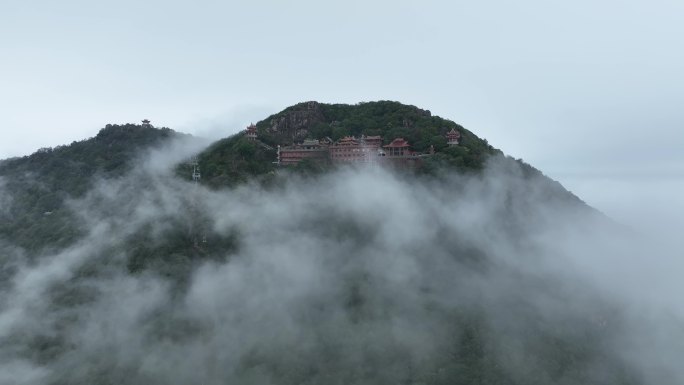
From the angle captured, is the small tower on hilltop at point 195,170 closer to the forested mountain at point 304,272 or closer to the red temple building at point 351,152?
the forested mountain at point 304,272

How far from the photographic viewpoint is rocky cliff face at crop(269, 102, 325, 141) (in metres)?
94.1

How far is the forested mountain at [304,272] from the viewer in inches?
2308

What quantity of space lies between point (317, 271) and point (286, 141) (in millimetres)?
27134

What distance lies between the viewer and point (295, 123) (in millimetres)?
95625

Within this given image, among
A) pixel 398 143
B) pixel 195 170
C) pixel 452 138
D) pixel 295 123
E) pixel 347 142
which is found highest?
pixel 295 123

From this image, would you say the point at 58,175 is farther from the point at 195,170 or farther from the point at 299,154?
the point at 299,154

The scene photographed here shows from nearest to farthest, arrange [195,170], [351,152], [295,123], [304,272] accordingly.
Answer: [304,272]
[351,152]
[195,170]
[295,123]

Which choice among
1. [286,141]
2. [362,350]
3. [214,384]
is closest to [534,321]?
[362,350]

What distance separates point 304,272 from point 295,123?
31.7 m

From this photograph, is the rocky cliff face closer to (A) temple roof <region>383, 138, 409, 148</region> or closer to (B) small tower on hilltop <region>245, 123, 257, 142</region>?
(B) small tower on hilltop <region>245, 123, 257, 142</region>

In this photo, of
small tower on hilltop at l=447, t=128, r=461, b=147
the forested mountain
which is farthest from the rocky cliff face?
small tower on hilltop at l=447, t=128, r=461, b=147

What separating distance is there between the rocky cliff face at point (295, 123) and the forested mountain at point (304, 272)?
36cm

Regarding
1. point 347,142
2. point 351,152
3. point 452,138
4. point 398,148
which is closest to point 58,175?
point 347,142

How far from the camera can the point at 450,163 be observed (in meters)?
81.6
